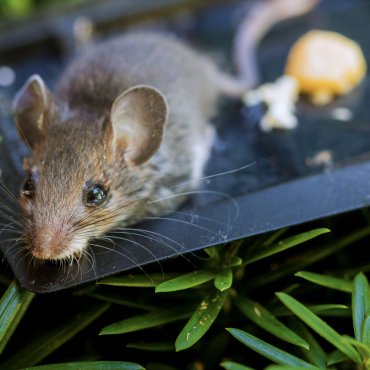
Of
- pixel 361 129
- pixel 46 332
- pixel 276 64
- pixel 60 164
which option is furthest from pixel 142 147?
pixel 276 64

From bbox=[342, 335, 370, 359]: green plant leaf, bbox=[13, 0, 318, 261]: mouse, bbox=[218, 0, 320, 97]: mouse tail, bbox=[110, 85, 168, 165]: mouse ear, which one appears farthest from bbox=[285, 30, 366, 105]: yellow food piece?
bbox=[342, 335, 370, 359]: green plant leaf

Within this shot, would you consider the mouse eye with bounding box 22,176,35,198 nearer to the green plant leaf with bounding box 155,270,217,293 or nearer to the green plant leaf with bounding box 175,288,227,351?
the green plant leaf with bounding box 155,270,217,293

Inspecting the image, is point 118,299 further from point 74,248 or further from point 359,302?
point 359,302

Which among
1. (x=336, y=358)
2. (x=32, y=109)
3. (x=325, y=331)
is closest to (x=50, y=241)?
(x=32, y=109)

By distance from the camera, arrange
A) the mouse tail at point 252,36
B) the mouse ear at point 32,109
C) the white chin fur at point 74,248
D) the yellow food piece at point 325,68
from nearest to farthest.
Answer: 1. the white chin fur at point 74,248
2. the mouse ear at point 32,109
3. the yellow food piece at point 325,68
4. the mouse tail at point 252,36

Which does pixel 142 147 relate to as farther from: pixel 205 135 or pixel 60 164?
pixel 205 135

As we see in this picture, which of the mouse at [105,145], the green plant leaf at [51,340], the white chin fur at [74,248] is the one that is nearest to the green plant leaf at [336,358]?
the green plant leaf at [51,340]

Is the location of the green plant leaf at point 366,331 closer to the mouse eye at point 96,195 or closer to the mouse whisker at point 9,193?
the mouse eye at point 96,195
